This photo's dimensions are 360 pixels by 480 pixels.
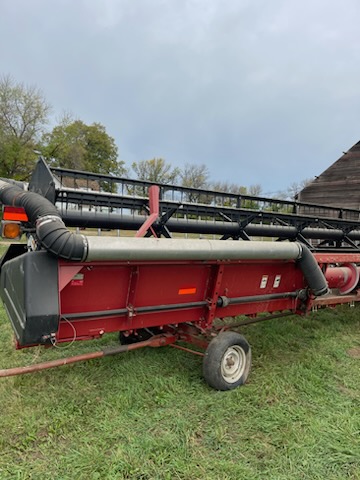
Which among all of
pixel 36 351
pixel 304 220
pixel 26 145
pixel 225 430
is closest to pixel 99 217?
pixel 36 351

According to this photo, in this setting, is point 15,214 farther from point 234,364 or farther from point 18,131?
point 18,131

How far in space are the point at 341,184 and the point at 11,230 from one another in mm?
14039

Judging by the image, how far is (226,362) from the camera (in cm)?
300

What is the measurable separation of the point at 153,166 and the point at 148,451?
46696 mm

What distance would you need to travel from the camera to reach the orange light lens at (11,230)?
2.36 m

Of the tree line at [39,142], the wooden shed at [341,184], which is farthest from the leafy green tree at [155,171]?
the wooden shed at [341,184]

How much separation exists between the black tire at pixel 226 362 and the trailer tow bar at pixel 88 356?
441mm

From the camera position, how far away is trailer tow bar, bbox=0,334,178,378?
2.22 m

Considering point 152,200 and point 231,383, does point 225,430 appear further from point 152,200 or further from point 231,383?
point 152,200

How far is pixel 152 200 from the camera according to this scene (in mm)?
3271

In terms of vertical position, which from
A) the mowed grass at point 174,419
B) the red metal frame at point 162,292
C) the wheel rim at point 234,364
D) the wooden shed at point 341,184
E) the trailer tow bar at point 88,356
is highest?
the wooden shed at point 341,184

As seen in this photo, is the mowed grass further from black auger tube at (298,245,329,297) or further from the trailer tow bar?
black auger tube at (298,245,329,297)

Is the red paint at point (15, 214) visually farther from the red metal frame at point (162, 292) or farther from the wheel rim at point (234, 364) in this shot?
the wheel rim at point (234, 364)

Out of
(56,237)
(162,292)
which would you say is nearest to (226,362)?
(162,292)
